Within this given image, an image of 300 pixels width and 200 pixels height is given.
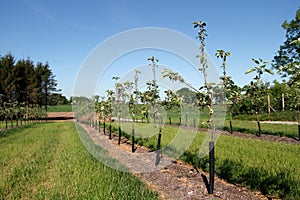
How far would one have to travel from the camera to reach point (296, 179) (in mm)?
5336

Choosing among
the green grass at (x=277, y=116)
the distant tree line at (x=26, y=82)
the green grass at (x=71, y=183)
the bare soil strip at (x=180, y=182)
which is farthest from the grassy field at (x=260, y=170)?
the distant tree line at (x=26, y=82)

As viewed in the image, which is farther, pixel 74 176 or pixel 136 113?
pixel 136 113

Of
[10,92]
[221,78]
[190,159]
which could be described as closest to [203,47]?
[221,78]

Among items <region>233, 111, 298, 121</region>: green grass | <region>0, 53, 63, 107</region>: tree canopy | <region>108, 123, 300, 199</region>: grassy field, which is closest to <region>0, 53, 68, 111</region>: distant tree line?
<region>0, 53, 63, 107</region>: tree canopy

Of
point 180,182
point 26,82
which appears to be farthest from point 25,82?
point 180,182

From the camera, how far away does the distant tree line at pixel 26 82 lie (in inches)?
1842

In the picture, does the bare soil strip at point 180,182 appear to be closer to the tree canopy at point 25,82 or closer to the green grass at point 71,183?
the green grass at point 71,183

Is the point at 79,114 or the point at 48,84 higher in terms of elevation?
the point at 48,84

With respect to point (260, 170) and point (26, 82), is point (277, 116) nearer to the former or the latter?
point (260, 170)

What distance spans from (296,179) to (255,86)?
2.29 m

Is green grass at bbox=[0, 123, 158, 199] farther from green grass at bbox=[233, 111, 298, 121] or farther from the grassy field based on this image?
green grass at bbox=[233, 111, 298, 121]

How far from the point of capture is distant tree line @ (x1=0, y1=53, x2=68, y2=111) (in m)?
46.8

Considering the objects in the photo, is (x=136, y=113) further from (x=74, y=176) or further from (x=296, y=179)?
(x=296, y=179)

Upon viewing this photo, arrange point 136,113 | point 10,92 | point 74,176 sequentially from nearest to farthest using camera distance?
point 74,176 < point 136,113 < point 10,92
